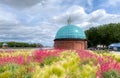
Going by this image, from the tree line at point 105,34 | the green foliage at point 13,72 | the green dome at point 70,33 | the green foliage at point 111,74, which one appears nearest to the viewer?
the green foliage at point 13,72

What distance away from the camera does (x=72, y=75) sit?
633 centimetres

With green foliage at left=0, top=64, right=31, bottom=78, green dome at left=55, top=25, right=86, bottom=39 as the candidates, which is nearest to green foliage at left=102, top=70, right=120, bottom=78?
green foliage at left=0, top=64, right=31, bottom=78

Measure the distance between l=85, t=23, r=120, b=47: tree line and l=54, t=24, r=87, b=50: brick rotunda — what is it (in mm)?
40055

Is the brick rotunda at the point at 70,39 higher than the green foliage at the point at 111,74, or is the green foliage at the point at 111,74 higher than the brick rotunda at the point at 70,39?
the brick rotunda at the point at 70,39

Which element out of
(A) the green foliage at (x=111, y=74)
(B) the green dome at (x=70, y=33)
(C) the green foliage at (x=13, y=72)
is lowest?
(A) the green foliage at (x=111, y=74)

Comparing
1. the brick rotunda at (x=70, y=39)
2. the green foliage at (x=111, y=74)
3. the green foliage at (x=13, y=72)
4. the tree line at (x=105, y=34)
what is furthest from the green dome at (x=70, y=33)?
the tree line at (x=105, y=34)

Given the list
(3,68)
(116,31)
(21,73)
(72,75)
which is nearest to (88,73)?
(72,75)

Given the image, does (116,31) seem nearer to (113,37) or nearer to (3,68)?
(113,37)

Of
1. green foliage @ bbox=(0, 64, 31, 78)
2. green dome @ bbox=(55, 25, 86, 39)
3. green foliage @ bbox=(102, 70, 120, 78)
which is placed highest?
green dome @ bbox=(55, 25, 86, 39)

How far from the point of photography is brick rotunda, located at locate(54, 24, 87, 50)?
120 ft

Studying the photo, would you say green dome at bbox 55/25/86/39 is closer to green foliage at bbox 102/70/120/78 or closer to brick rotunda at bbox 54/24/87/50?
brick rotunda at bbox 54/24/87/50

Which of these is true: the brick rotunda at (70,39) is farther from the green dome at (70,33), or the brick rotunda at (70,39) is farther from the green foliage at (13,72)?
the green foliage at (13,72)

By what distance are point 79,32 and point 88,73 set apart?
1208 inches

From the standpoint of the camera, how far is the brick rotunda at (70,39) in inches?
1436
